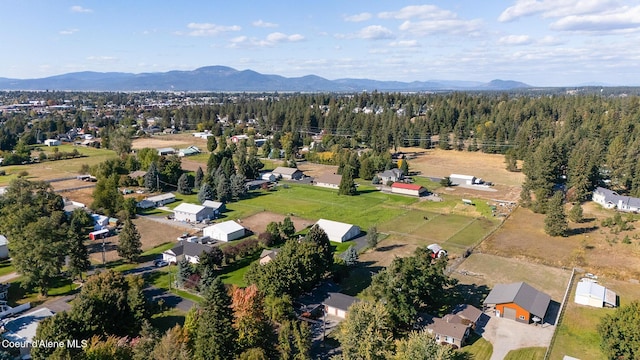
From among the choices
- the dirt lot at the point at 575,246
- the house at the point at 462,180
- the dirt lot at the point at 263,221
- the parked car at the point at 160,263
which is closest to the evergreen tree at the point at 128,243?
the parked car at the point at 160,263

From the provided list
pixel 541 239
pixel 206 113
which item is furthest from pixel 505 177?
pixel 206 113

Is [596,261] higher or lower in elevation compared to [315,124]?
lower

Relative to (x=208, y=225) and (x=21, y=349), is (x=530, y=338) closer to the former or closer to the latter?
(x=21, y=349)

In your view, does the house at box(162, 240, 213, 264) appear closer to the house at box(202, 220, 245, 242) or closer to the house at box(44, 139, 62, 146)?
the house at box(202, 220, 245, 242)

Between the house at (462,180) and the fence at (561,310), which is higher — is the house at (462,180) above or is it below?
above

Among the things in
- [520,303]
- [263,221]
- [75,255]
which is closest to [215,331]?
[75,255]

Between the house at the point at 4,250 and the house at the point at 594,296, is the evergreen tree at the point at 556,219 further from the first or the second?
the house at the point at 4,250
